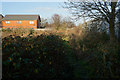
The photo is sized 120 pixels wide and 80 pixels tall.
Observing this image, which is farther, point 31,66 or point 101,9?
point 101,9

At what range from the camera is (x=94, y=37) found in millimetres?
7305

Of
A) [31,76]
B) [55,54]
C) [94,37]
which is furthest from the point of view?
[94,37]

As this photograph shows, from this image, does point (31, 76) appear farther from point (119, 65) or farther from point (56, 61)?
point (119, 65)

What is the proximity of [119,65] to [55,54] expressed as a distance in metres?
2.33

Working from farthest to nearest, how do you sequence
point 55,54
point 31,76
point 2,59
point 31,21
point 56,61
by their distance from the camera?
point 31,21
point 55,54
point 56,61
point 2,59
point 31,76

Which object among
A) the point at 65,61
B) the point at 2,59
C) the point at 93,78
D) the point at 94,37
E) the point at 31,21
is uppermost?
the point at 31,21

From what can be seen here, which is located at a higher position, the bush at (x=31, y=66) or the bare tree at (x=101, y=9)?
the bare tree at (x=101, y=9)

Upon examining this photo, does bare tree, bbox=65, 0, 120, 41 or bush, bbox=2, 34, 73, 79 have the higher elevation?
bare tree, bbox=65, 0, 120, 41

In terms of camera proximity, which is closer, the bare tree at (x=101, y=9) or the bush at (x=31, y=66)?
the bush at (x=31, y=66)

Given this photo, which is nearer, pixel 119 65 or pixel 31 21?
pixel 119 65

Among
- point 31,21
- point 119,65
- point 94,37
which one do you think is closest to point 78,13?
point 94,37

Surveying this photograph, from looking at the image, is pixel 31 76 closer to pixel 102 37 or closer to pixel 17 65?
pixel 17 65

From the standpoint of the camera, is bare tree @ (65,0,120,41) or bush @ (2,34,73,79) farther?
bare tree @ (65,0,120,41)

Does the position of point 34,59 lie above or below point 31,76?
above
